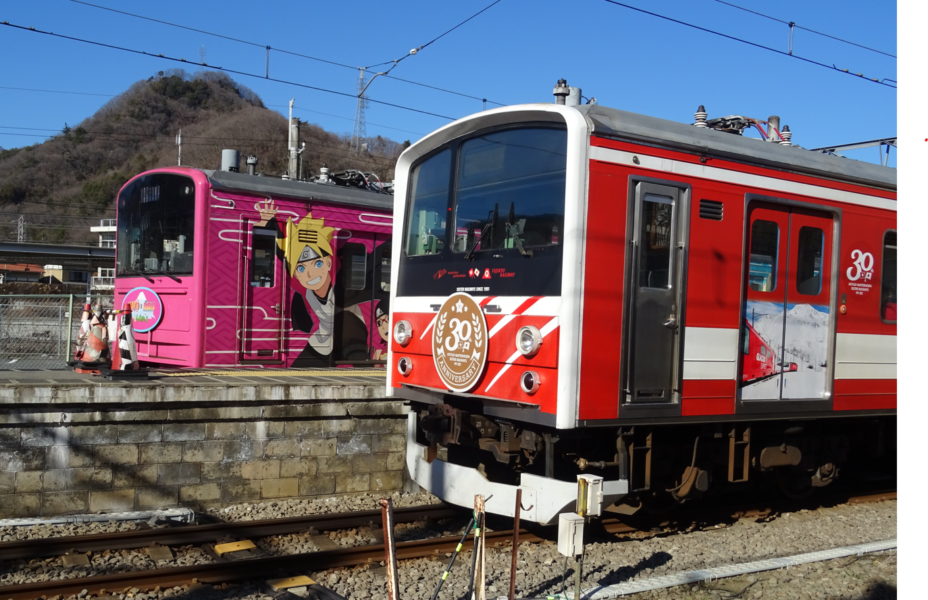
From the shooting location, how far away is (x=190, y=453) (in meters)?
7.89

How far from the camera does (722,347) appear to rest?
21.9 feet

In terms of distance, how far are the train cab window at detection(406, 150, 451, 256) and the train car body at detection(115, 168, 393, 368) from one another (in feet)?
13.1

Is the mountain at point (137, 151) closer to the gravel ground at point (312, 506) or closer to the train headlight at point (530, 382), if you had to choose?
the gravel ground at point (312, 506)

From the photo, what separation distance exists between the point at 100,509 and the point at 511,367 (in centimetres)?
411

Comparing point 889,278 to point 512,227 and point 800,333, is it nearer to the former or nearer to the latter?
point 800,333

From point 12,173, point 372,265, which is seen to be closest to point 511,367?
point 372,265

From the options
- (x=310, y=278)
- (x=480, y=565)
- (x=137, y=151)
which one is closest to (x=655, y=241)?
(x=480, y=565)

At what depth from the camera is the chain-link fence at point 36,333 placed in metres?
12.0

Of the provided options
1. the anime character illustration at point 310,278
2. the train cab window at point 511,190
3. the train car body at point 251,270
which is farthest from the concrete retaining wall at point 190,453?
the anime character illustration at point 310,278

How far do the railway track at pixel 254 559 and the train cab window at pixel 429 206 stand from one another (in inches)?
101

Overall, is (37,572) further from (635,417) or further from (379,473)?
(635,417)

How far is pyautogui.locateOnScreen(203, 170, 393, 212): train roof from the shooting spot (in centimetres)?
1105

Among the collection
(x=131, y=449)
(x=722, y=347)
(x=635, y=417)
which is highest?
(x=722, y=347)

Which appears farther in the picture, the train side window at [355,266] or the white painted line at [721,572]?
the train side window at [355,266]
